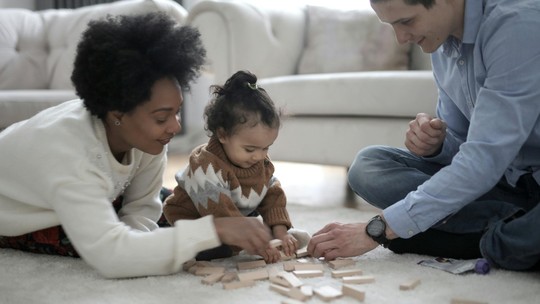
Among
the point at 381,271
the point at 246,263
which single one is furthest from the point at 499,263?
the point at 246,263

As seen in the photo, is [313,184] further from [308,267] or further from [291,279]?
[291,279]

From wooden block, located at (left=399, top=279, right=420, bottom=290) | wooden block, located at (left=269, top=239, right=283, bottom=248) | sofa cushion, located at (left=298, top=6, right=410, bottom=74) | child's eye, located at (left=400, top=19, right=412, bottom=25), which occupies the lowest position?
wooden block, located at (left=269, top=239, right=283, bottom=248)

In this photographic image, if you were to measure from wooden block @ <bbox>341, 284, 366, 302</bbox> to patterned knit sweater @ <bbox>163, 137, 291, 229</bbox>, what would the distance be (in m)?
0.38

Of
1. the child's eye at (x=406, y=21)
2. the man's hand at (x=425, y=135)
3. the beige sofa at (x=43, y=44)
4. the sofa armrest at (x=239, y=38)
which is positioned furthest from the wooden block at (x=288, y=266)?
the beige sofa at (x=43, y=44)

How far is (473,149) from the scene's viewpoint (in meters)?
1.49

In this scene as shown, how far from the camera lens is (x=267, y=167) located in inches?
72.1

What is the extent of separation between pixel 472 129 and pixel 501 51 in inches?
7.4

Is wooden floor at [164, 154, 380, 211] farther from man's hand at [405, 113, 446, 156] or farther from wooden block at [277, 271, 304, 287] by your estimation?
wooden block at [277, 271, 304, 287]

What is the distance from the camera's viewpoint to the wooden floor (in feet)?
9.41

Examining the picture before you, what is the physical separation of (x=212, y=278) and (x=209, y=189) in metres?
0.25

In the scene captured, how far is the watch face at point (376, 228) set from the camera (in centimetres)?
159

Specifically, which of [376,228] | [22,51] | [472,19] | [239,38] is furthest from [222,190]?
[22,51]

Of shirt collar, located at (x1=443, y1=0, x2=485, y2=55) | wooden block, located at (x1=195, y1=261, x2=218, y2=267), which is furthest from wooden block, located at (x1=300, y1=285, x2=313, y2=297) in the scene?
shirt collar, located at (x1=443, y1=0, x2=485, y2=55)

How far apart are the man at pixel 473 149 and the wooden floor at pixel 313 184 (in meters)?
0.88
